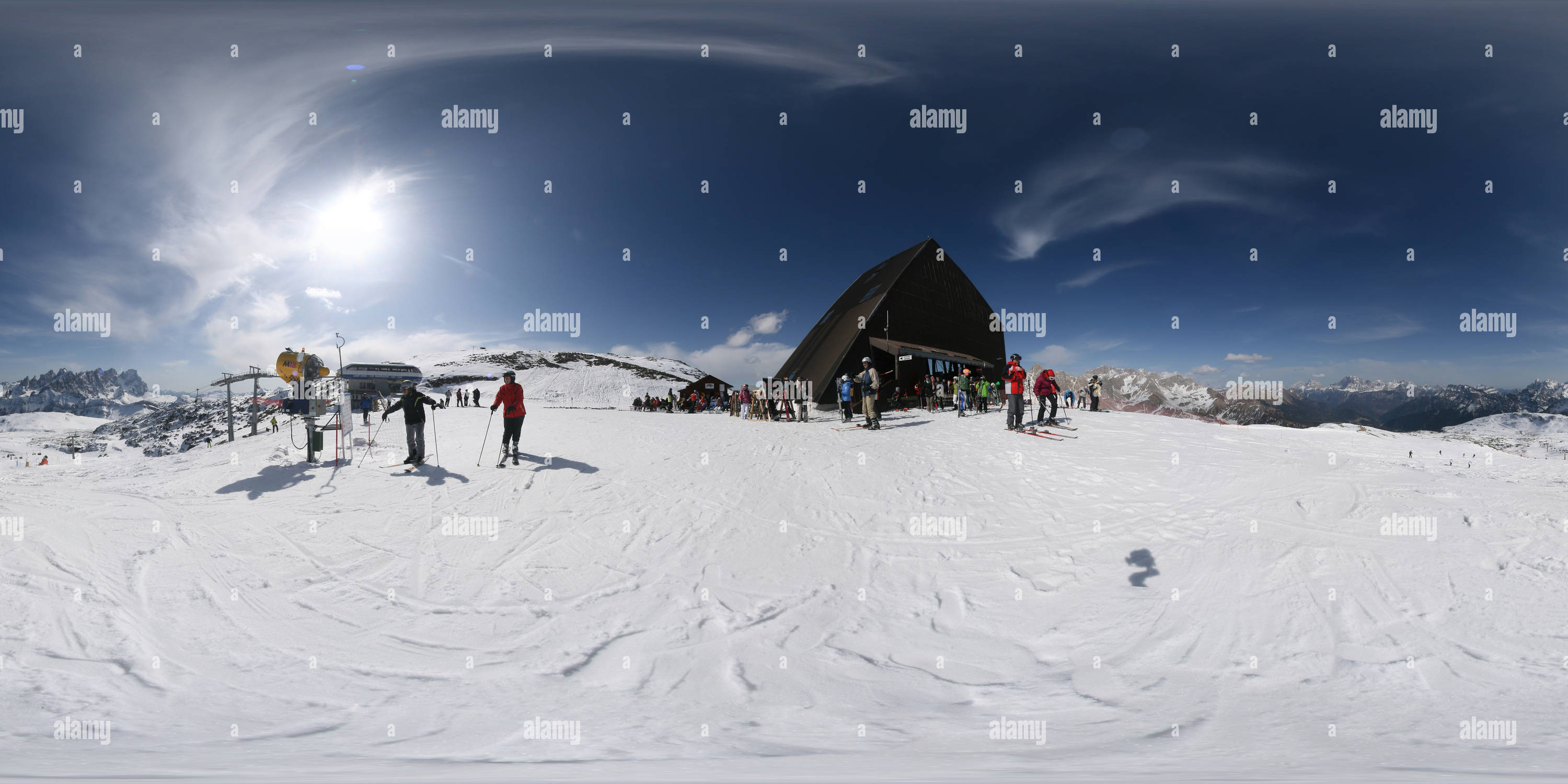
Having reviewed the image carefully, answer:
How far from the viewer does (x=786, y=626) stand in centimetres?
489

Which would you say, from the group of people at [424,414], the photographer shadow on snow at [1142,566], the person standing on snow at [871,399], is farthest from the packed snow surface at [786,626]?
the person standing on snow at [871,399]

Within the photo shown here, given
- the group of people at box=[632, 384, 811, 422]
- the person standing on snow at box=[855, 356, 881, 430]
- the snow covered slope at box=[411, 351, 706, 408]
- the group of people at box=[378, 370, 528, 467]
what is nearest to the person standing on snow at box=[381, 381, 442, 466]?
the group of people at box=[378, 370, 528, 467]

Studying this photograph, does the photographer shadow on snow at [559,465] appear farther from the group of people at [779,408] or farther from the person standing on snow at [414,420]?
the group of people at [779,408]

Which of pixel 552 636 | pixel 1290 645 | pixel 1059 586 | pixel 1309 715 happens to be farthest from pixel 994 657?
pixel 552 636

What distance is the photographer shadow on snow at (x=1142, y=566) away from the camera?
223 inches

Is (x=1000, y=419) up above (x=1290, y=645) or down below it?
above

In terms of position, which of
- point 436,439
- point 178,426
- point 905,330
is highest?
point 905,330

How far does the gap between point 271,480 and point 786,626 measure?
386 inches

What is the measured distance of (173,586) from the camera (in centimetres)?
518

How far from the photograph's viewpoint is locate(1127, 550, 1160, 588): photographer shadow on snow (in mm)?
5668

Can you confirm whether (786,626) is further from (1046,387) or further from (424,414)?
(1046,387)

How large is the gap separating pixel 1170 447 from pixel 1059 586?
23.0 ft

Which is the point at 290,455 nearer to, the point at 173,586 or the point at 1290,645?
the point at 173,586

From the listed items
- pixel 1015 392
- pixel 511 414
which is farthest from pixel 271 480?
pixel 1015 392
